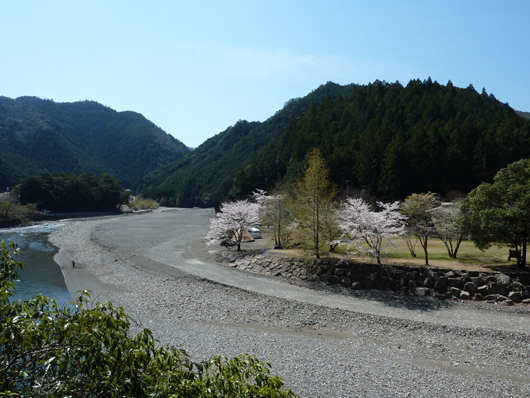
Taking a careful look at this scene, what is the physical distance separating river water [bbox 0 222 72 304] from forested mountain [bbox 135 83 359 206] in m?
66.2

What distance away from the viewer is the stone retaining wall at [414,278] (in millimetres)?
16469

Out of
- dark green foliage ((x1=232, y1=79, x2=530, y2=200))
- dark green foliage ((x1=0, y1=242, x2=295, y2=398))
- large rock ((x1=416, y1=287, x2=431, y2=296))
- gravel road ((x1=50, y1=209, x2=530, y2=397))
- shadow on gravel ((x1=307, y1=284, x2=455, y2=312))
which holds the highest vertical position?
dark green foliage ((x1=232, y1=79, x2=530, y2=200))

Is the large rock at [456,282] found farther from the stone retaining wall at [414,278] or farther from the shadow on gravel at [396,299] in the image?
the shadow on gravel at [396,299]

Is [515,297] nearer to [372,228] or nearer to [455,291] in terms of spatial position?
[455,291]

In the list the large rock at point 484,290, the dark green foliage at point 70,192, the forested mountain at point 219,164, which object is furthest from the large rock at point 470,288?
the forested mountain at point 219,164

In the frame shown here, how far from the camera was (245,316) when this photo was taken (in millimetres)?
15945

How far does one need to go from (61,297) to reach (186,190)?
113928 mm

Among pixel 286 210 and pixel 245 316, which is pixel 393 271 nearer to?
pixel 245 316

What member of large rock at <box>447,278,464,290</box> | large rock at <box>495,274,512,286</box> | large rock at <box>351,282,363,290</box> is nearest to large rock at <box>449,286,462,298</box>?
large rock at <box>447,278,464,290</box>

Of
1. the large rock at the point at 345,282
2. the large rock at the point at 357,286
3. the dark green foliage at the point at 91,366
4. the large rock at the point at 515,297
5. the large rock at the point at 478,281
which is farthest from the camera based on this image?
the large rock at the point at 345,282

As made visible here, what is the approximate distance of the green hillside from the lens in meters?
42.0

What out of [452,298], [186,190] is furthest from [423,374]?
[186,190]

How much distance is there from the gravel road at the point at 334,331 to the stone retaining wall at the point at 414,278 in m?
1.02

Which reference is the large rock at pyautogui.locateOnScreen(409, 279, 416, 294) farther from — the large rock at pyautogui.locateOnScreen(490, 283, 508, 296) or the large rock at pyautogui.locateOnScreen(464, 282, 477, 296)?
the large rock at pyautogui.locateOnScreen(490, 283, 508, 296)
